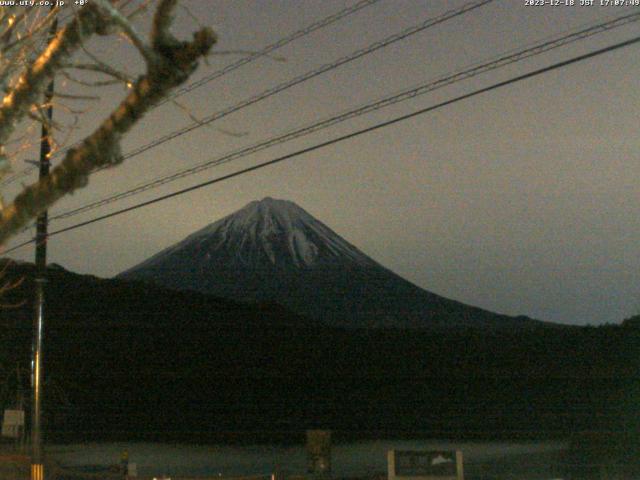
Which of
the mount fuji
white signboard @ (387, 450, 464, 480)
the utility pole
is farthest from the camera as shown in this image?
the mount fuji

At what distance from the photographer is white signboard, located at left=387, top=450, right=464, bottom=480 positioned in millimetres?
14242

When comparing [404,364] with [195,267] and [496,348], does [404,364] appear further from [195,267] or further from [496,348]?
[195,267]

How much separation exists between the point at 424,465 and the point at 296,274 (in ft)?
468

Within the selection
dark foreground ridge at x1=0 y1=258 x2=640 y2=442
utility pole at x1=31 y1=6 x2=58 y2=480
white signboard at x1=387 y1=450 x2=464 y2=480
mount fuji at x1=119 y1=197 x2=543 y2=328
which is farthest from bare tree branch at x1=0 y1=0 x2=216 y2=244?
mount fuji at x1=119 y1=197 x2=543 y2=328

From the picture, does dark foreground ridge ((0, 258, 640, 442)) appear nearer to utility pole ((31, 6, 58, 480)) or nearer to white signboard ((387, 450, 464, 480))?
utility pole ((31, 6, 58, 480))

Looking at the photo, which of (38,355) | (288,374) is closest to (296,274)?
(288,374)

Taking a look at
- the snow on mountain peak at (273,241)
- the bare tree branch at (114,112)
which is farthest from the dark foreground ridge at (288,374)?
the snow on mountain peak at (273,241)

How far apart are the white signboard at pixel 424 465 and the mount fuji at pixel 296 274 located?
107405 millimetres

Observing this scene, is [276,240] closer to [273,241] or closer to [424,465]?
[273,241]

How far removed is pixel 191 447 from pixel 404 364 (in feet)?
97.1

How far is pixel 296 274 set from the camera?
515ft

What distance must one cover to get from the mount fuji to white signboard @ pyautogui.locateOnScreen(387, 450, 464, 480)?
107 meters

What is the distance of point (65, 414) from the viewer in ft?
168

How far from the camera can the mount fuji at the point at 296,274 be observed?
445 ft
